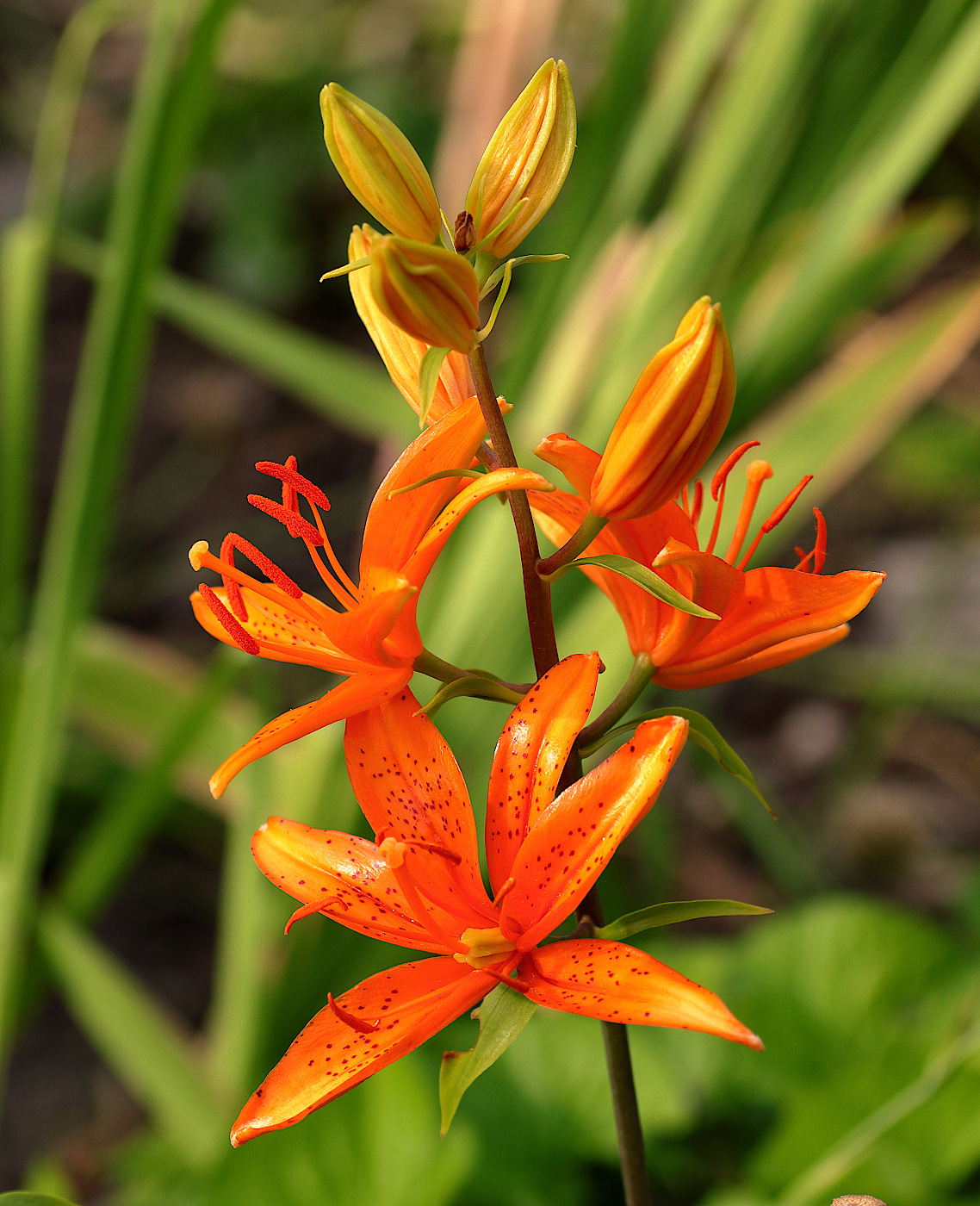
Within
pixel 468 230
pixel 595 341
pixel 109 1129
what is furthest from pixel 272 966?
pixel 468 230

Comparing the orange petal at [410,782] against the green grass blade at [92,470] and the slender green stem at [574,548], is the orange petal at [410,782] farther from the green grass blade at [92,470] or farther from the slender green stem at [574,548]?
the green grass blade at [92,470]

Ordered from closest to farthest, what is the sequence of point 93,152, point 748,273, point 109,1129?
point 748,273, point 109,1129, point 93,152

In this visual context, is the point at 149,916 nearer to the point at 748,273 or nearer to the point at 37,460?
the point at 37,460

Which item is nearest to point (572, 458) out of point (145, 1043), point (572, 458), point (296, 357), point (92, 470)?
point (572, 458)

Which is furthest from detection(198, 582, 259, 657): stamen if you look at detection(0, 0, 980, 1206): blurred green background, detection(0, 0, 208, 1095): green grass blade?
detection(0, 0, 208, 1095): green grass blade

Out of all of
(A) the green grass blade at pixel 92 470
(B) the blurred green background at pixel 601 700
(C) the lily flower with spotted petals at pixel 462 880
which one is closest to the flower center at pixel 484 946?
(C) the lily flower with spotted petals at pixel 462 880
